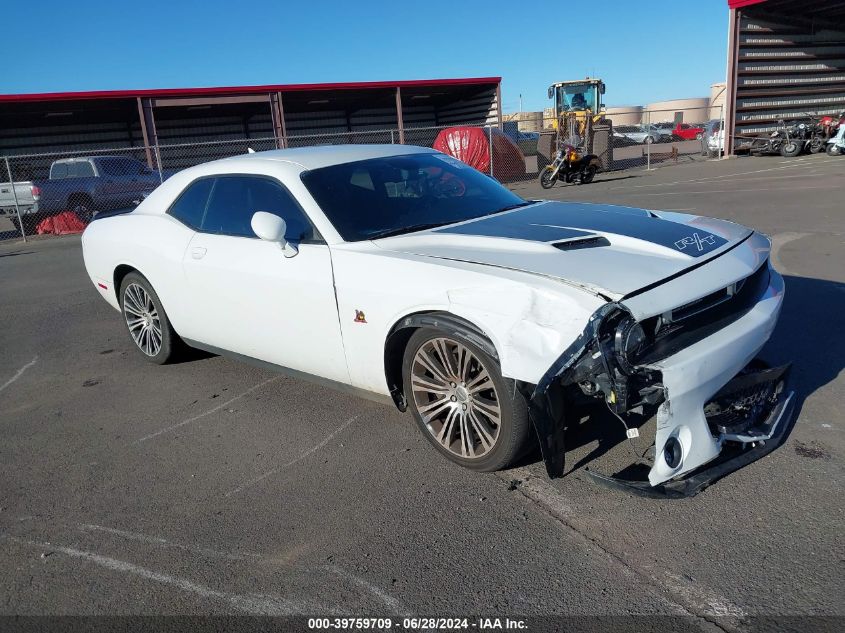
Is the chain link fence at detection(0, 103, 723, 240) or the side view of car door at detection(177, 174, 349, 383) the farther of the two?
the chain link fence at detection(0, 103, 723, 240)

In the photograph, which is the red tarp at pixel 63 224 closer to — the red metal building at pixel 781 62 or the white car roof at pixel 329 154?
the white car roof at pixel 329 154

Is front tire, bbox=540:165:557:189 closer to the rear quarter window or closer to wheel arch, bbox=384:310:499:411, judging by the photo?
the rear quarter window

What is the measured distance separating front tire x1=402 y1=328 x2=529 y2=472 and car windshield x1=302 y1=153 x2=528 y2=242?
863 mm

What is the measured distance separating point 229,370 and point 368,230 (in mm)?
1967

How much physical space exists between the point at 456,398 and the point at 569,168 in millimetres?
17872

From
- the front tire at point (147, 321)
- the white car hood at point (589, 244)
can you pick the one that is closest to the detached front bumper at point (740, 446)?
the white car hood at point (589, 244)

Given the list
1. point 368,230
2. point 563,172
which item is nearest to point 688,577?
point 368,230

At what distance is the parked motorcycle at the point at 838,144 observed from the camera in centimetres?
2214

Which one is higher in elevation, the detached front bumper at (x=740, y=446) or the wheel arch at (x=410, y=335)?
the wheel arch at (x=410, y=335)

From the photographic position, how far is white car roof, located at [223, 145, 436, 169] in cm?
443

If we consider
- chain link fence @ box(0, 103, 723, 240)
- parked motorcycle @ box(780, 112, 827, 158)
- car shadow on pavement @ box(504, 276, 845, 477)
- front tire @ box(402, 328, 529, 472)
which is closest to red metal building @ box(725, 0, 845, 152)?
chain link fence @ box(0, 103, 723, 240)

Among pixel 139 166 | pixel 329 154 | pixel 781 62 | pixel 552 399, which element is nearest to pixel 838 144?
pixel 781 62

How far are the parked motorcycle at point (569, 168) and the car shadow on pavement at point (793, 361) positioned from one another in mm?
13542

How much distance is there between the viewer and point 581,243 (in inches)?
135
